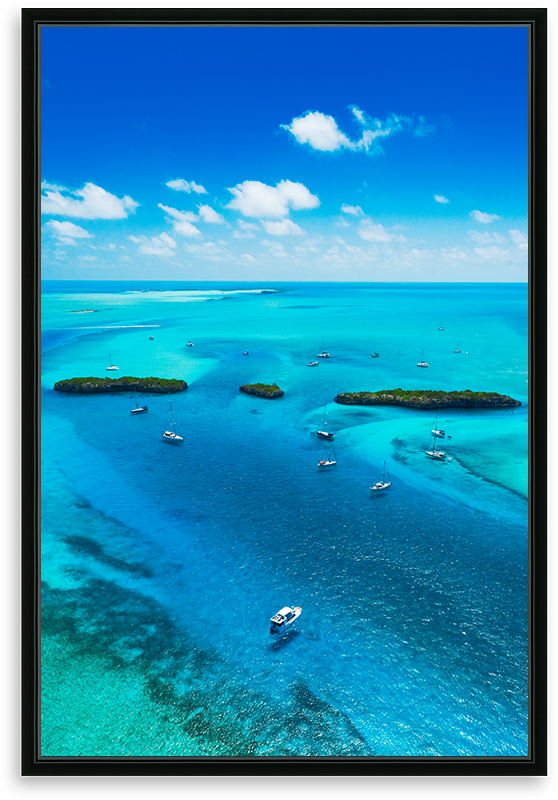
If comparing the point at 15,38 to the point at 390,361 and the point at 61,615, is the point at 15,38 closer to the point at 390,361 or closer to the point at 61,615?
the point at 61,615

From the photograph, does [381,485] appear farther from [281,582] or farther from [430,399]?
[430,399]

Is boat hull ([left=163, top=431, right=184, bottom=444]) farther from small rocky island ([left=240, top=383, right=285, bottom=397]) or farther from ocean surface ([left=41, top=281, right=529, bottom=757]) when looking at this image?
small rocky island ([left=240, top=383, right=285, bottom=397])

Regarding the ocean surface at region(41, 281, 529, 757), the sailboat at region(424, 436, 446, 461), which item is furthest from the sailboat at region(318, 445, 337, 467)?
the sailboat at region(424, 436, 446, 461)

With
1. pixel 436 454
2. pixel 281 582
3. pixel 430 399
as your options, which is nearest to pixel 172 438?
pixel 281 582

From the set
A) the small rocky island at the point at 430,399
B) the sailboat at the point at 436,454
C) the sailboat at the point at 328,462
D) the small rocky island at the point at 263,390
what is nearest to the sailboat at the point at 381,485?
the sailboat at the point at 328,462

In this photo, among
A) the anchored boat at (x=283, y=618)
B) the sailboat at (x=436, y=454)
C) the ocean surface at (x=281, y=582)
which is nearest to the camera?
the ocean surface at (x=281, y=582)

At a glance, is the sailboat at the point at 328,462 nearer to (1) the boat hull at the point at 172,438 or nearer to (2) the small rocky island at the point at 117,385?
(1) the boat hull at the point at 172,438
